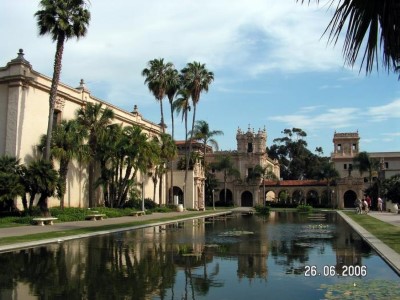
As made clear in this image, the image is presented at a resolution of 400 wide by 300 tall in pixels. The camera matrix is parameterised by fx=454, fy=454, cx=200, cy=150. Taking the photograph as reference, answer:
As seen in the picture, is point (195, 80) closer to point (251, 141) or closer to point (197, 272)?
point (251, 141)

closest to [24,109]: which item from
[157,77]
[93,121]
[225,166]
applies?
[93,121]

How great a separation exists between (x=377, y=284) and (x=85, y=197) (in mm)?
35070

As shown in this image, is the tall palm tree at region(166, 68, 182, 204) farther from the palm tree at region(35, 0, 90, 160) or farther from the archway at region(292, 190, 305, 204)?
the archway at region(292, 190, 305, 204)

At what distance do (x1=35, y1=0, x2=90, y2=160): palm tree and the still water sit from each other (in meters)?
15.6

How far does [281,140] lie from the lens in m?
119

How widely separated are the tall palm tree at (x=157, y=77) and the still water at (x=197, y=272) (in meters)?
36.5

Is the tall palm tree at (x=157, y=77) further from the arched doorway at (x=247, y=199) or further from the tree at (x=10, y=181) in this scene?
the arched doorway at (x=247, y=199)

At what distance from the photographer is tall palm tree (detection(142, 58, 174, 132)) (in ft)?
170

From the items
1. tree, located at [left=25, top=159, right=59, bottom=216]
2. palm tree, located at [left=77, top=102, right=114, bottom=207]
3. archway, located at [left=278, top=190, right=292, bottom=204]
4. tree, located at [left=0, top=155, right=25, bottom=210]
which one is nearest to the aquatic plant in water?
tree, located at [left=0, top=155, right=25, bottom=210]

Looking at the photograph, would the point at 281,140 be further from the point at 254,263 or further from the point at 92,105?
the point at 254,263

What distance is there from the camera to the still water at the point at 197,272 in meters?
8.35

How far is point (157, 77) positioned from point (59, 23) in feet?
76.7

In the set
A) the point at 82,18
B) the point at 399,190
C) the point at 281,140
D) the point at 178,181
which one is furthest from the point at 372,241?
the point at 281,140

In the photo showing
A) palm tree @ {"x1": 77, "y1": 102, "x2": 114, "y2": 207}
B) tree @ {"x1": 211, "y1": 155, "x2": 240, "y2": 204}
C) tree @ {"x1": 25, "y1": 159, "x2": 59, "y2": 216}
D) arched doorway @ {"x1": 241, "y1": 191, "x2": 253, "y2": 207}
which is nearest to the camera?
tree @ {"x1": 25, "y1": 159, "x2": 59, "y2": 216}
